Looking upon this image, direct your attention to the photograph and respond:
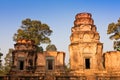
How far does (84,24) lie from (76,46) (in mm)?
2821

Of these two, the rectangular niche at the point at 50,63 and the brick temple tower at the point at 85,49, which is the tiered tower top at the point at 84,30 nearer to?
the brick temple tower at the point at 85,49

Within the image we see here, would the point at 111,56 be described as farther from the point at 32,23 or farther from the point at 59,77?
the point at 32,23

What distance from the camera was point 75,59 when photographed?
23.4 metres

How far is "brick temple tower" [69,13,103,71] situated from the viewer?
23125mm

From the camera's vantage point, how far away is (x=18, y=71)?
76.1 feet

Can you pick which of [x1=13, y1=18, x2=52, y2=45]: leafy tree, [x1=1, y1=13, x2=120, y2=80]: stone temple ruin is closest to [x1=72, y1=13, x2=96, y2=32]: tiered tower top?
[x1=1, y1=13, x2=120, y2=80]: stone temple ruin

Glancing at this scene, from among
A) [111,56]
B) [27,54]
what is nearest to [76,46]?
[111,56]

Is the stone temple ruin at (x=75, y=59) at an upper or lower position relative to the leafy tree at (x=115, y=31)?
lower

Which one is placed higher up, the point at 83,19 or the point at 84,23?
the point at 83,19

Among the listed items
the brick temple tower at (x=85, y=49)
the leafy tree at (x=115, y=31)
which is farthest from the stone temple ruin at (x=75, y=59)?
the leafy tree at (x=115, y=31)

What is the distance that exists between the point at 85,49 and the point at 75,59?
1.56 metres

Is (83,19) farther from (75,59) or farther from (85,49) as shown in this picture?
(75,59)

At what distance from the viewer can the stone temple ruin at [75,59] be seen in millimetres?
22375

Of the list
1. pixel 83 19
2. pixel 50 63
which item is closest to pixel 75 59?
pixel 50 63
